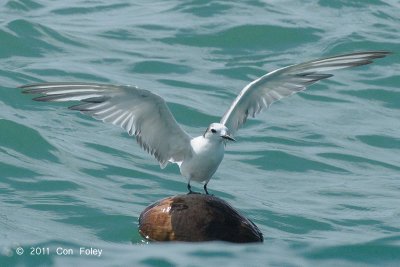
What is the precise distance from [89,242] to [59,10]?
32.0 feet

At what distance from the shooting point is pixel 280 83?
37.5ft

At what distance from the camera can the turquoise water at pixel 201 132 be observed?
38.2 feet

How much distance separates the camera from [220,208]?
34.1ft

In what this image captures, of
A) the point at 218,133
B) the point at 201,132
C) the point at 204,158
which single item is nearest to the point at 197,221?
the point at 204,158

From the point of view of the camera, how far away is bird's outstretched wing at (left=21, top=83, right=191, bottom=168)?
10359mm

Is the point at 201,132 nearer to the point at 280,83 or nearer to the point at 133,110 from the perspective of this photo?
the point at 280,83

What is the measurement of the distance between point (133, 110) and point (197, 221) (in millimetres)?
1232

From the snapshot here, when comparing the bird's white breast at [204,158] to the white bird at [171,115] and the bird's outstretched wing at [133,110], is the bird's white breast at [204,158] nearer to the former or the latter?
the white bird at [171,115]

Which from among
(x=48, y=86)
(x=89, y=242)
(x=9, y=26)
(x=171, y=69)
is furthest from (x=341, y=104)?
(x=48, y=86)

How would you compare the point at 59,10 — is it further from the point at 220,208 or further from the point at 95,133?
the point at 220,208

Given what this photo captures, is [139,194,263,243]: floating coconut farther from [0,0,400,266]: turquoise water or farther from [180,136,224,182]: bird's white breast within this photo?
[180,136,224,182]: bird's white breast

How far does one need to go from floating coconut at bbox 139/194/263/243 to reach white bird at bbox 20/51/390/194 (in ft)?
1.37

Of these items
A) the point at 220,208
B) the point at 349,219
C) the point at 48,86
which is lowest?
the point at 349,219

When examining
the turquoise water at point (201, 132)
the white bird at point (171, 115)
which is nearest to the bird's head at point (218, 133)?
the white bird at point (171, 115)
